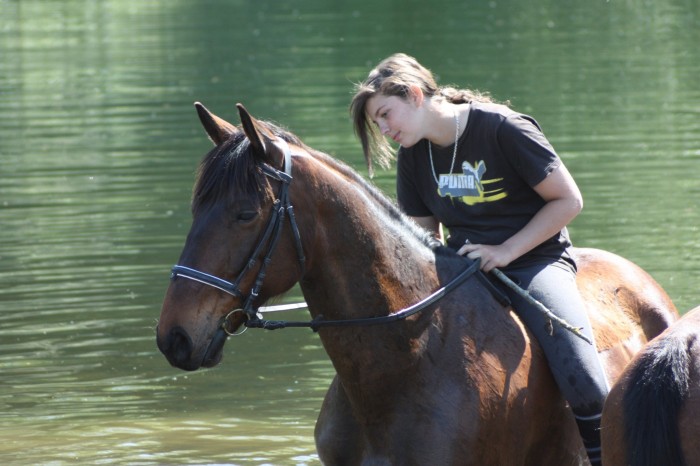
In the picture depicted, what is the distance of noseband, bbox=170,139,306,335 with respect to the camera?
4.19 m

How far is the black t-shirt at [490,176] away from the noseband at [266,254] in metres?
0.97

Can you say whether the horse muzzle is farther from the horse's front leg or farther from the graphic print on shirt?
the graphic print on shirt

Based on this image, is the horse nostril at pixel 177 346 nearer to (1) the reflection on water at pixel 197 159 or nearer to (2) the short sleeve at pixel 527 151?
(2) the short sleeve at pixel 527 151

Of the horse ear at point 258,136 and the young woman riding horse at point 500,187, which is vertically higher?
the horse ear at point 258,136

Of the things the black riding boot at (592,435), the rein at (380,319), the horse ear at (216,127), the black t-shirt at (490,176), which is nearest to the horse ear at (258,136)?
the horse ear at (216,127)

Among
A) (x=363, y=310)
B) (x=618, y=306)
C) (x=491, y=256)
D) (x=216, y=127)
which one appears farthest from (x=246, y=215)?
(x=618, y=306)

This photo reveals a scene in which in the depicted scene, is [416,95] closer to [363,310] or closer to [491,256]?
[491,256]

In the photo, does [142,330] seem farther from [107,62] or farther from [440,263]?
[107,62]

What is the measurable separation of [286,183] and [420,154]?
42.0 inches

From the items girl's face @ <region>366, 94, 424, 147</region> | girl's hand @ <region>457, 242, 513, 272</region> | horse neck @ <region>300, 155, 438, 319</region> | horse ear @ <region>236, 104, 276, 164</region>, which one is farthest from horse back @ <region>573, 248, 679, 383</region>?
horse ear @ <region>236, 104, 276, 164</region>

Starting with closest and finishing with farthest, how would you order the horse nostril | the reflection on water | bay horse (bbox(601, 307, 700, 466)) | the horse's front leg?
bay horse (bbox(601, 307, 700, 466)), the horse nostril, the horse's front leg, the reflection on water

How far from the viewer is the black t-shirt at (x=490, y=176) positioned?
16.3 feet

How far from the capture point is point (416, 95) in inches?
193

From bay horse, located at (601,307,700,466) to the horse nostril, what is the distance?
1.36 metres
